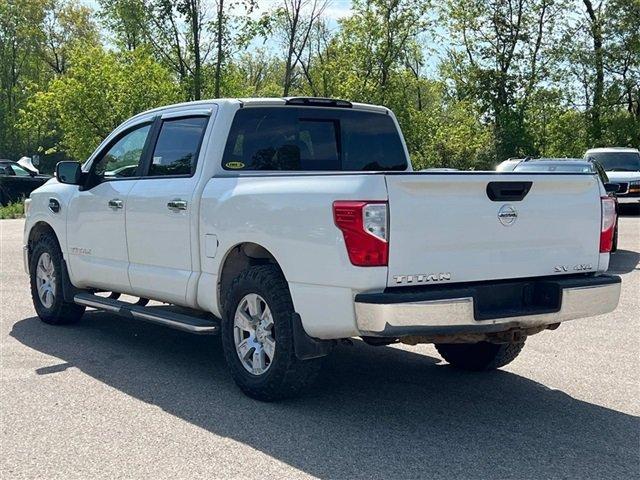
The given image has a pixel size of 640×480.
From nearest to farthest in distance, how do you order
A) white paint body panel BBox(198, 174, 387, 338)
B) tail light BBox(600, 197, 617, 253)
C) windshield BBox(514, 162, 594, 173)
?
white paint body panel BBox(198, 174, 387, 338), tail light BBox(600, 197, 617, 253), windshield BBox(514, 162, 594, 173)

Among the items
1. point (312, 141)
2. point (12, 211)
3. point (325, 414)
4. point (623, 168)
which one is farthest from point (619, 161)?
point (325, 414)

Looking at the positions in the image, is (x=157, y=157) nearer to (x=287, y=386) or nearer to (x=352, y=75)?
(x=287, y=386)

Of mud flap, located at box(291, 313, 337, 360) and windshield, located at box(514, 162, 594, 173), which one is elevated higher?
windshield, located at box(514, 162, 594, 173)

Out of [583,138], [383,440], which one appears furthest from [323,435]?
[583,138]

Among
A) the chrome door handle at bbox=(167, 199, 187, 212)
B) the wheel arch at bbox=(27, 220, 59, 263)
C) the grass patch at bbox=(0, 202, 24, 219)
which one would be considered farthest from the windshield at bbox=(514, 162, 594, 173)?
the grass patch at bbox=(0, 202, 24, 219)

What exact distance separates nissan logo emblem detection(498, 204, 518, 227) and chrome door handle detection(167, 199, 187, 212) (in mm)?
2277

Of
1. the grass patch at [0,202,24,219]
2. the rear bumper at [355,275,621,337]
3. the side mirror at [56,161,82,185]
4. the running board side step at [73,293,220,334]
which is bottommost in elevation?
the grass patch at [0,202,24,219]

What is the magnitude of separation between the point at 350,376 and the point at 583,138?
33830 mm

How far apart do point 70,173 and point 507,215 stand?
4.07 meters

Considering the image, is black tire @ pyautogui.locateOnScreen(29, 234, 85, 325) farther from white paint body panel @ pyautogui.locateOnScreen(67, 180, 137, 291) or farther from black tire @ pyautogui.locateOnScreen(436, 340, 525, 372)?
black tire @ pyautogui.locateOnScreen(436, 340, 525, 372)

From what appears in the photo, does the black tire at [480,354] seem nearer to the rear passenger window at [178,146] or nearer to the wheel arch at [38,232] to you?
the rear passenger window at [178,146]

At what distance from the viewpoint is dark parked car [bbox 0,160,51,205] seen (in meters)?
27.3

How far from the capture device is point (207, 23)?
27.2 m

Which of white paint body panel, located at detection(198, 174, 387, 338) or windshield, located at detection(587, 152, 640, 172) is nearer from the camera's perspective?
white paint body panel, located at detection(198, 174, 387, 338)
